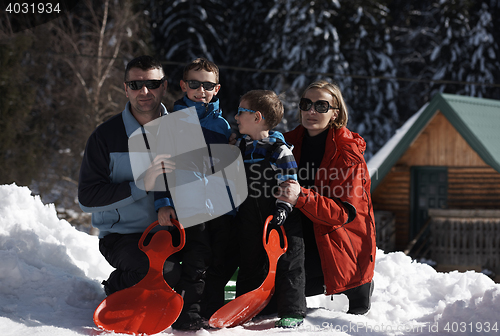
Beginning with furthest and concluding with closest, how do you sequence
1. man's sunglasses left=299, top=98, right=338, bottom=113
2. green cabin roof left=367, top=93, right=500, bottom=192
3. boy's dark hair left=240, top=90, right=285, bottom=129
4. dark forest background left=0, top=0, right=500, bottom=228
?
dark forest background left=0, top=0, right=500, bottom=228, green cabin roof left=367, top=93, right=500, bottom=192, man's sunglasses left=299, top=98, right=338, bottom=113, boy's dark hair left=240, top=90, right=285, bottom=129

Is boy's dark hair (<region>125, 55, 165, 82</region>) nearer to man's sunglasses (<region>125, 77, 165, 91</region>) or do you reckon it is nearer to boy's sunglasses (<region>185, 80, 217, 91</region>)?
man's sunglasses (<region>125, 77, 165, 91</region>)

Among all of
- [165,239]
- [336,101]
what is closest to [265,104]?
[336,101]

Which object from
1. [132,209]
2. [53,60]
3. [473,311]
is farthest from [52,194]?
[473,311]

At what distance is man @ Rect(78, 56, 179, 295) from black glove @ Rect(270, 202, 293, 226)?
712mm

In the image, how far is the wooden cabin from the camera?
1038cm

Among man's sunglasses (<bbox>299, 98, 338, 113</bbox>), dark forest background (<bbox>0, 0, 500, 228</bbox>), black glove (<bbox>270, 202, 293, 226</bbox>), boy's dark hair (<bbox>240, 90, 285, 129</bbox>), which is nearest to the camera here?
black glove (<bbox>270, 202, 293, 226</bbox>)

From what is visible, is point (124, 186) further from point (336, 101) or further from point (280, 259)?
point (336, 101)

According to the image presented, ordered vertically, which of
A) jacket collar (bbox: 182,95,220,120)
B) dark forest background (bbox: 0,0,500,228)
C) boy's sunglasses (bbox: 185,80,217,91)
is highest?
dark forest background (bbox: 0,0,500,228)

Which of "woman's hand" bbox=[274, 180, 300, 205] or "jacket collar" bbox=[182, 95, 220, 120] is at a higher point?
"jacket collar" bbox=[182, 95, 220, 120]

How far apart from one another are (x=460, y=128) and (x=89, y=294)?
9.11 metres

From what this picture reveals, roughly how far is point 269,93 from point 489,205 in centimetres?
999

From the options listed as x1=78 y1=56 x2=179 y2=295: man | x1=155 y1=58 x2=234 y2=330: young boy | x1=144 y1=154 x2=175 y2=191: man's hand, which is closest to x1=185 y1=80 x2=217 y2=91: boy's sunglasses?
x1=155 y1=58 x2=234 y2=330: young boy

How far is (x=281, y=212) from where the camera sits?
113 inches
